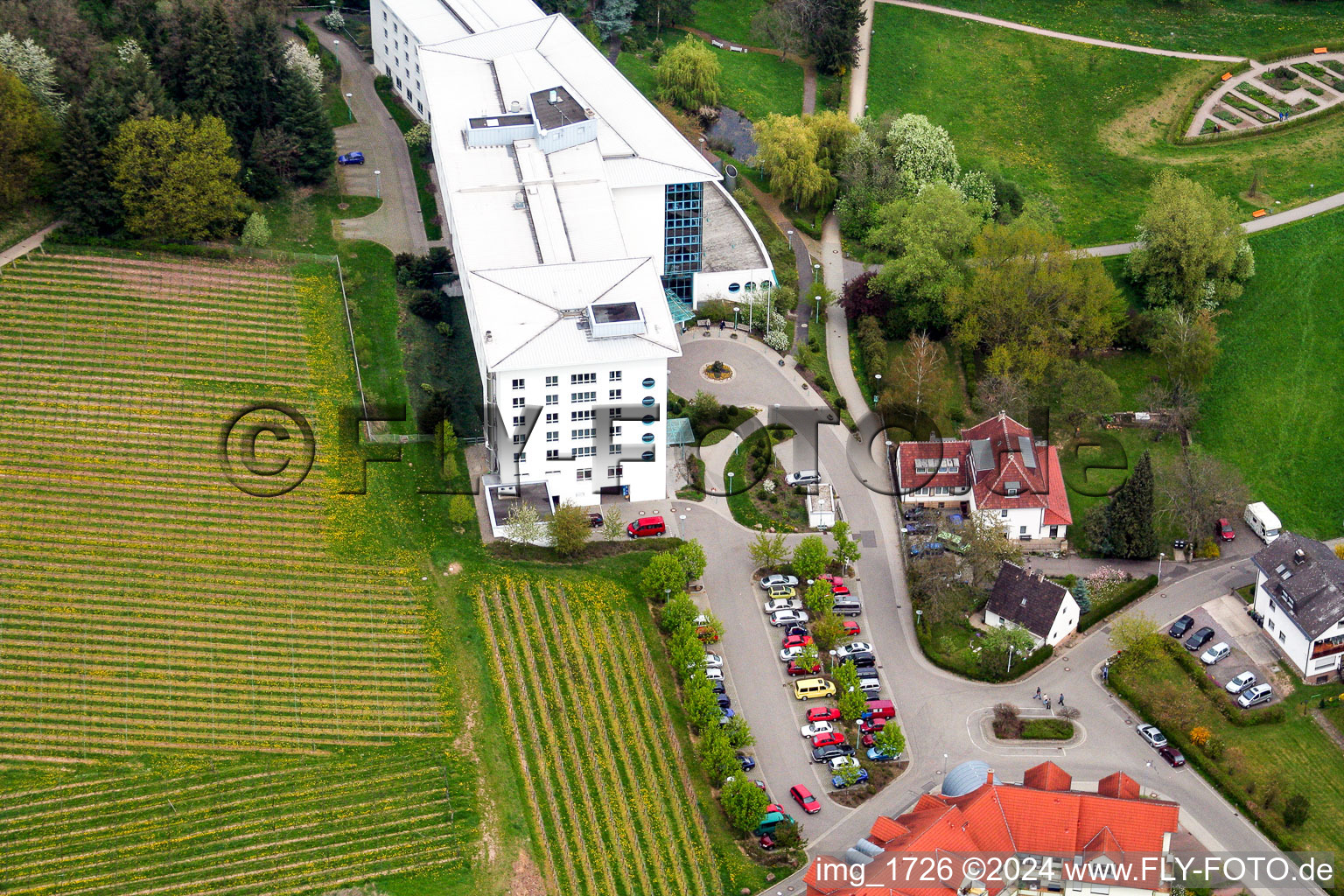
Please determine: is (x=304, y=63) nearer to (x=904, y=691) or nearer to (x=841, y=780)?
(x=904, y=691)

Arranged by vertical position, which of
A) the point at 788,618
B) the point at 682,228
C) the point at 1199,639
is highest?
the point at 682,228

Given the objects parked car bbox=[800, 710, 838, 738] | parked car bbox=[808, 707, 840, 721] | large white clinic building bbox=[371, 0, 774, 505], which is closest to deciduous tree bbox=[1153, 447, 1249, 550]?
parked car bbox=[808, 707, 840, 721]

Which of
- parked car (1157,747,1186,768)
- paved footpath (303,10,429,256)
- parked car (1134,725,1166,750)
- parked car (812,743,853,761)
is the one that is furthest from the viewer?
paved footpath (303,10,429,256)

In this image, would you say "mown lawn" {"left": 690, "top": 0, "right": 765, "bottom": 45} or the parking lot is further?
"mown lawn" {"left": 690, "top": 0, "right": 765, "bottom": 45}

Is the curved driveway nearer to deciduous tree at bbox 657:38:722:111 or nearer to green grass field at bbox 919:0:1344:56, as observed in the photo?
deciduous tree at bbox 657:38:722:111

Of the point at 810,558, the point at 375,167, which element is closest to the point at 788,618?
the point at 810,558

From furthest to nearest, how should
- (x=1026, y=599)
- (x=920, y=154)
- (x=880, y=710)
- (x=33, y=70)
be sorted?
(x=920, y=154), (x=33, y=70), (x=1026, y=599), (x=880, y=710)

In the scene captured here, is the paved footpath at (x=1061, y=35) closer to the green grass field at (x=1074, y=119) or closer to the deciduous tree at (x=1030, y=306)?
the green grass field at (x=1074, y=119)

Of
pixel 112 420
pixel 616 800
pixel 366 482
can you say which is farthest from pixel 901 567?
pixel 112 420
